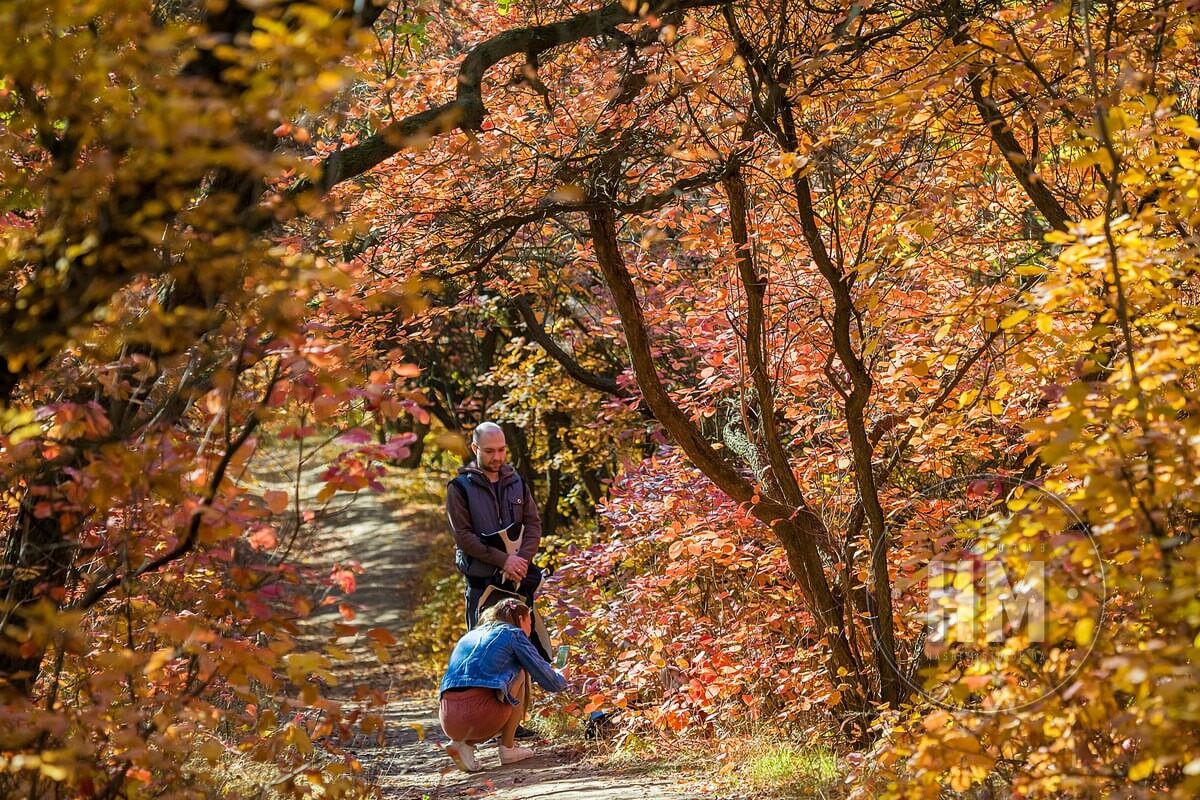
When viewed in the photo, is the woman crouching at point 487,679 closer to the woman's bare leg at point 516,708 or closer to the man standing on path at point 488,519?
the woman's bare leg at point 516,708

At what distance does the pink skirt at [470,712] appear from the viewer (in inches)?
250

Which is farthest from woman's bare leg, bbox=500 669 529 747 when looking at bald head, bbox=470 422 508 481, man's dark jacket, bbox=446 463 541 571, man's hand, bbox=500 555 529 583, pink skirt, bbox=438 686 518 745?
bald head, bbox=470 422 508 481

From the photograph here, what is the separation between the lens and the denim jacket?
20.7 ft

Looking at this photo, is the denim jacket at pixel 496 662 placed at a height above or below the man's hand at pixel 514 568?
below

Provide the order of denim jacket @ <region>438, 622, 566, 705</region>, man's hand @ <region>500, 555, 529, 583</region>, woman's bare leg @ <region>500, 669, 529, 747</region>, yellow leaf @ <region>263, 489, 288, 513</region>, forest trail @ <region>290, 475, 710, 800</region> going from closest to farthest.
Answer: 1. yellow leaf @ <region>263, 489, 288, 513</region>
2. forest trail @ <region>290, 475, 710, 800</region>
3. denim jacket @ <region>438, 622, 566, 705</region>
4. woman's bare leg @ <region>500, 669, 529, 747</region>
5. man's hand @ <region>500, 555, 529, 583</region>

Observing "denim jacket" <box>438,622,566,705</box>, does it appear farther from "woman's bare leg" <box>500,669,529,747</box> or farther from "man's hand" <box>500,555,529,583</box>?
"man's hand" <box>500,555,529,583</box>

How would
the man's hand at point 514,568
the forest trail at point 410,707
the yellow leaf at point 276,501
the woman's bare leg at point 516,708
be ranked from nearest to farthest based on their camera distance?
1. the yellow leaf at point 276,501
2. the forest trail at point 410,707
3. the woman's bare leg at point 516,708
4. the man's hand at point 514,568

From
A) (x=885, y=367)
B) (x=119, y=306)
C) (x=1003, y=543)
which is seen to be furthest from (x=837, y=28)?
(x=119, y=306)

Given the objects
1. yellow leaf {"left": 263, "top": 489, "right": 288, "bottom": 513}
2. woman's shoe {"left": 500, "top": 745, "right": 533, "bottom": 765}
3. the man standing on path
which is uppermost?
the man standing on path

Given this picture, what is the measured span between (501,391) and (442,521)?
20.8 feet

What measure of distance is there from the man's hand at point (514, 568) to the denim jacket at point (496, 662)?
402 mm

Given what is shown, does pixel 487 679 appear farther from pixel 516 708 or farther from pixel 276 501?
pixel 276 501

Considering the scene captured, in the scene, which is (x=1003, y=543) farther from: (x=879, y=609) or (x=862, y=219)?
(x=862, y=219)

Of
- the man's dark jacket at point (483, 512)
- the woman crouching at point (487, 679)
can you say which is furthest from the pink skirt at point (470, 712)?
the man's dark jacket at point (483, 512)
